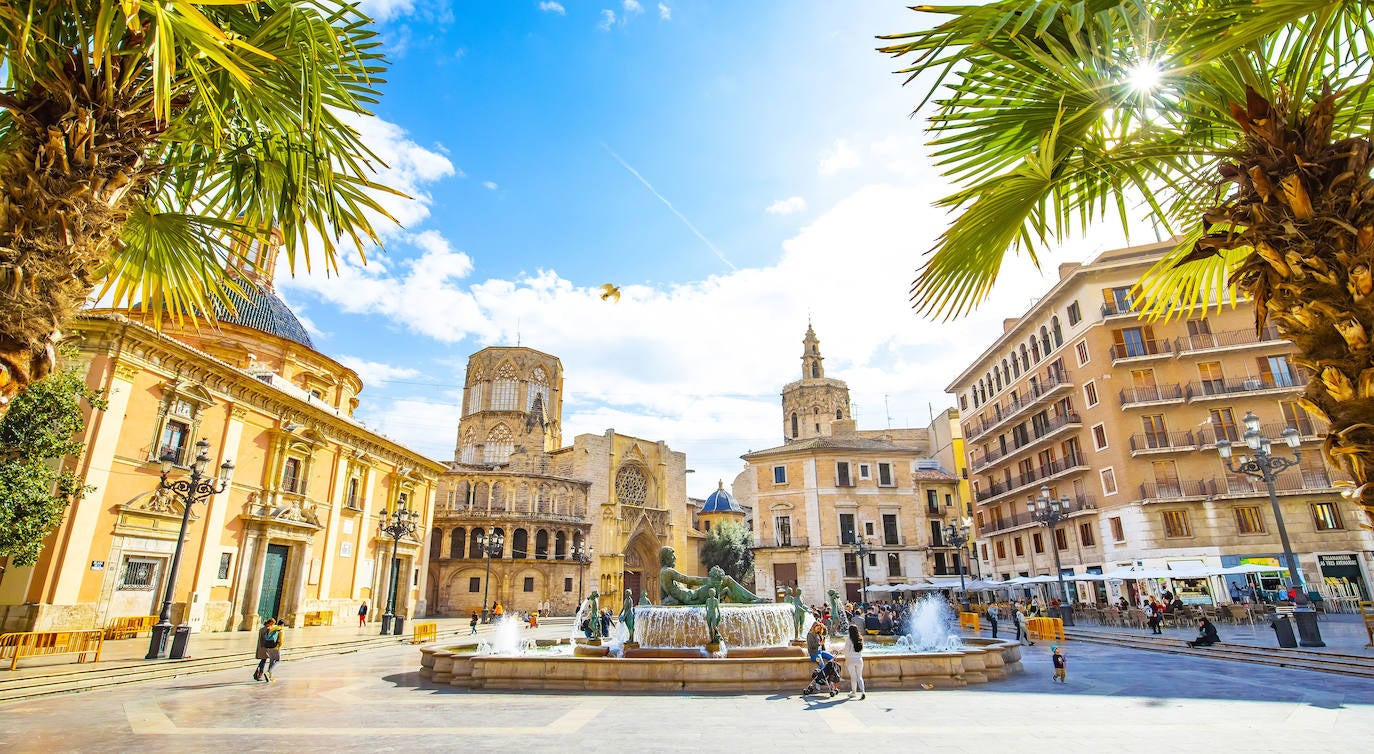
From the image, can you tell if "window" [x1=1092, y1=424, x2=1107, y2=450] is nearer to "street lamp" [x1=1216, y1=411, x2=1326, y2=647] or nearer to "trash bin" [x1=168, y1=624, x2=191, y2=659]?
"street lamp" [x1=1216, y1=411, x2=1326, y2=647]

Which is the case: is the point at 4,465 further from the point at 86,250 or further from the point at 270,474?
the point at 86,250

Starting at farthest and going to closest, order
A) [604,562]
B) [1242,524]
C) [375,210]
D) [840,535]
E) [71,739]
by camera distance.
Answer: [604,562]
[840,535]
[1242,524]
[71,739]
[375,210]

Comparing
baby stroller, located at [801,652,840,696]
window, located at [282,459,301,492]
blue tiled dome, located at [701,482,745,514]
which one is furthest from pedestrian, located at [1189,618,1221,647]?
blue tiled dome, located at [701,482,745,514]

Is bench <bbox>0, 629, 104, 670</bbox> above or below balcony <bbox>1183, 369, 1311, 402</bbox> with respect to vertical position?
below

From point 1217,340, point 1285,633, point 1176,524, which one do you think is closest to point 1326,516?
point 1176,524

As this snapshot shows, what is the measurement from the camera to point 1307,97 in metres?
2.98

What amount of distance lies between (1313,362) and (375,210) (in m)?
4.79

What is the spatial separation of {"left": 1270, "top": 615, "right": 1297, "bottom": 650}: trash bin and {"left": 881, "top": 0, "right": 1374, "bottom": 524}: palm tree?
1360 cm

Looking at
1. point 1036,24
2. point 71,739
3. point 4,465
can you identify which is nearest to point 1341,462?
point 1036,24

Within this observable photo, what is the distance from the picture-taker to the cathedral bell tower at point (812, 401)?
6688cm

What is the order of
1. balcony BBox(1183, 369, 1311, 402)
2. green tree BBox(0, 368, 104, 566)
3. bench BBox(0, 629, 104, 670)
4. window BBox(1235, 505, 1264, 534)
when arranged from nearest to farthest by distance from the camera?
1. bench BBox(0, 629, 104, 670)
2. green tree BBox(0, 368, 104, 566)
3. window BBox(1235, 505, 1264, 534)
4. balcony BBox(1183, 369, 1311, 402)

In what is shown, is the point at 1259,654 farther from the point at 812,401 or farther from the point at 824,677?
the point at 812,401

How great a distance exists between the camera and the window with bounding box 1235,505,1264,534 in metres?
24.8

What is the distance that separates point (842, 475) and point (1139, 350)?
53.0ft
